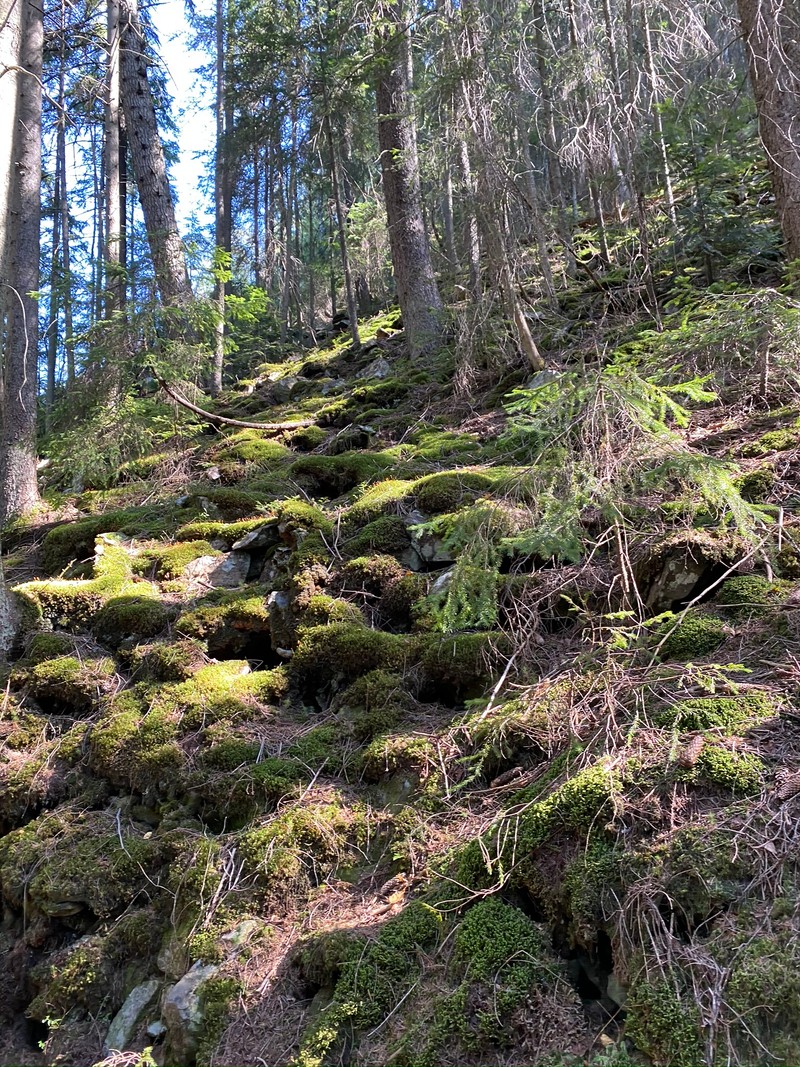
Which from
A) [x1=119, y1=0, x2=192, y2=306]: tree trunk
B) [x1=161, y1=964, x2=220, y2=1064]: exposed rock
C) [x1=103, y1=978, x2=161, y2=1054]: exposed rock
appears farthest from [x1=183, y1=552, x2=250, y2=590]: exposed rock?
[x1=119, y1=0, x2=192, y2=306]: tree trunk

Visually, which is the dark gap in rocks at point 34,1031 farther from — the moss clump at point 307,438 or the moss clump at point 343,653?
the moss clump at point 307,438

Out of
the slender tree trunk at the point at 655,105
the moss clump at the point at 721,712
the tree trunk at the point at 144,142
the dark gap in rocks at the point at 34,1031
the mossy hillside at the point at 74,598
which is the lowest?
the dark gap in rocks at the point at 34,1031

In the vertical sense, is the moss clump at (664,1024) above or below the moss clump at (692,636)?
below

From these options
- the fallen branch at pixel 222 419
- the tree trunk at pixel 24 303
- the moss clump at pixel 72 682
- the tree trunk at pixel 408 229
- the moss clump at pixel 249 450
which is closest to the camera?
the moss clump at pixel 72 682

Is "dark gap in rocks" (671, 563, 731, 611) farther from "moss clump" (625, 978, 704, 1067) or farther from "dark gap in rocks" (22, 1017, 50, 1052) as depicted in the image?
"dark gap in rocks" (22, 1017, 50, 1052)

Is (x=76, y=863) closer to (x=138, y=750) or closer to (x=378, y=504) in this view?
(x=138, y=750)

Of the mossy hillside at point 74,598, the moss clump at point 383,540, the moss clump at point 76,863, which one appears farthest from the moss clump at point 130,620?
the moss clump at point 383,540

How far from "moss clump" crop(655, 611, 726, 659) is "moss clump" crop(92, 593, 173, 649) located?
375cm

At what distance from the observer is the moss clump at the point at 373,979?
262cm

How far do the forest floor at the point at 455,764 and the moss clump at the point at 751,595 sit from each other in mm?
22

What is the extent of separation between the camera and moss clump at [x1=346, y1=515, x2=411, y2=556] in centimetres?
528

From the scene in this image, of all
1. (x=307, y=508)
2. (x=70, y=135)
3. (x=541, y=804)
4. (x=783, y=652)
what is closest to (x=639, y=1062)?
(x=541, y=804)

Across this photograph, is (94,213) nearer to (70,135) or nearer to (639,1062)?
(70,135)

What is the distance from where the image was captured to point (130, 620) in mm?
5355
